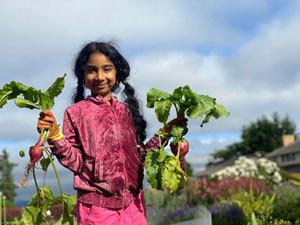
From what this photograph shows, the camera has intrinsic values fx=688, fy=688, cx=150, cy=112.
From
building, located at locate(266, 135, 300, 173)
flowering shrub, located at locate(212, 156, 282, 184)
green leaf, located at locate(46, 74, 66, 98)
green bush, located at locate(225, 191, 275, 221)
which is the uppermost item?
building, located at locate(266, 135, 300, 173)

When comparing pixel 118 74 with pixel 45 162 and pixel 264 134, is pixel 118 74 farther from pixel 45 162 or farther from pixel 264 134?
pixel 264 134

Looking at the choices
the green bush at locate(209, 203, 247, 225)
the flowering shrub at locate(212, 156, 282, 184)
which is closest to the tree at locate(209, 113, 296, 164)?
the flowering shrub at locate(212, 156, 282, 184)

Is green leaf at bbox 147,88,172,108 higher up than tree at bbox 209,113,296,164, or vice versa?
tree at bbox 209,113,296,164

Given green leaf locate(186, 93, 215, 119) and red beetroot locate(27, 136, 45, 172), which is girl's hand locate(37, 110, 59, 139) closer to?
red beetroot locate(27, 136, 45, 172)

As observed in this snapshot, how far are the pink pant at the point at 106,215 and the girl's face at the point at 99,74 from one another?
67 centimetres

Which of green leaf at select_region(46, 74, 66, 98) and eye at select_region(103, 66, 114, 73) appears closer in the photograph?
green leaf at select_region(46, 74, 66, 98)

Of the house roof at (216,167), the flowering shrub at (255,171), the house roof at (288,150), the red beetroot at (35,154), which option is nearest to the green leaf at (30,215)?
the red beetroot at (35,154)

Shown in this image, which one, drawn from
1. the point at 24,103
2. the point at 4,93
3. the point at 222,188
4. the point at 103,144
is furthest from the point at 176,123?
the point at 222,188

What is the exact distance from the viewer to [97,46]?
4020 mm

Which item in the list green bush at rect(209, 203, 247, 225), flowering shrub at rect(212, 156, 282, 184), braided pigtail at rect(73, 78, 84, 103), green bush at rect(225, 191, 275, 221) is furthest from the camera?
flowering shrub at rect(212, 156, 282, 184)

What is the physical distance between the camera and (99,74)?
392 cm

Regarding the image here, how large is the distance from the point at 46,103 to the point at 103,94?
535 millimetres

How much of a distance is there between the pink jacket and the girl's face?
0.26 feet

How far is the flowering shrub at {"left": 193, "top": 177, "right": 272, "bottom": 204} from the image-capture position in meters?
15.4
